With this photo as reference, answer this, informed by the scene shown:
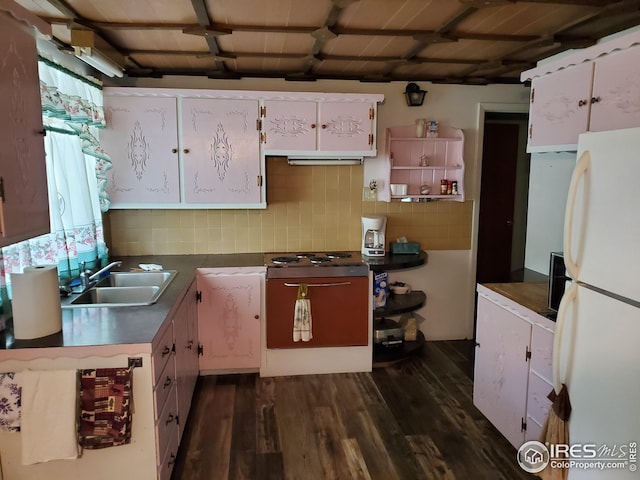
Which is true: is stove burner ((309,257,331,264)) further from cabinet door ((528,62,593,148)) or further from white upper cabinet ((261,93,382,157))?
cabinet door ((528,62,593,148))

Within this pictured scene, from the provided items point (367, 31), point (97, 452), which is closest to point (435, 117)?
point (367, 31)

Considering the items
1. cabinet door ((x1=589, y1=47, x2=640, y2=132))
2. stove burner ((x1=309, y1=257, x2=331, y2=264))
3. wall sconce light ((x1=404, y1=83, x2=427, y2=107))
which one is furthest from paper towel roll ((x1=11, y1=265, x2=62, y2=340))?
wall sconce light ((x1=404, y1=83, x2=427, y2=107))

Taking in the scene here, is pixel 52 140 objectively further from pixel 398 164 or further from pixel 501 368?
pixel 501 368

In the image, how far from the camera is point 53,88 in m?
2.23

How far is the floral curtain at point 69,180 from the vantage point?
221 cm

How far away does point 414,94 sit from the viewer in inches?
142

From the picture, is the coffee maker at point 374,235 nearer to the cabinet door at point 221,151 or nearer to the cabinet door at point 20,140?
the cabinet door at point 221,151

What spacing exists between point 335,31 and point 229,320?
2.02 metres

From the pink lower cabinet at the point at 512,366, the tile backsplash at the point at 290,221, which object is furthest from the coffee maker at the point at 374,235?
the pink lower cabinet at the point at 512,366

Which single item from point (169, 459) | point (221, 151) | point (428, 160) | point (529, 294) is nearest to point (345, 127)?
point (428, 160)

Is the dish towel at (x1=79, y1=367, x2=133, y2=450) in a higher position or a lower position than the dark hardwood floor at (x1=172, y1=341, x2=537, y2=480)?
higher

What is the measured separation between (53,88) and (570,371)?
8.70ft

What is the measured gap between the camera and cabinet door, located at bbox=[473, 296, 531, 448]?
7.64 ft

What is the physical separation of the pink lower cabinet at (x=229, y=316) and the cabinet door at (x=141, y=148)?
71 centimetres
